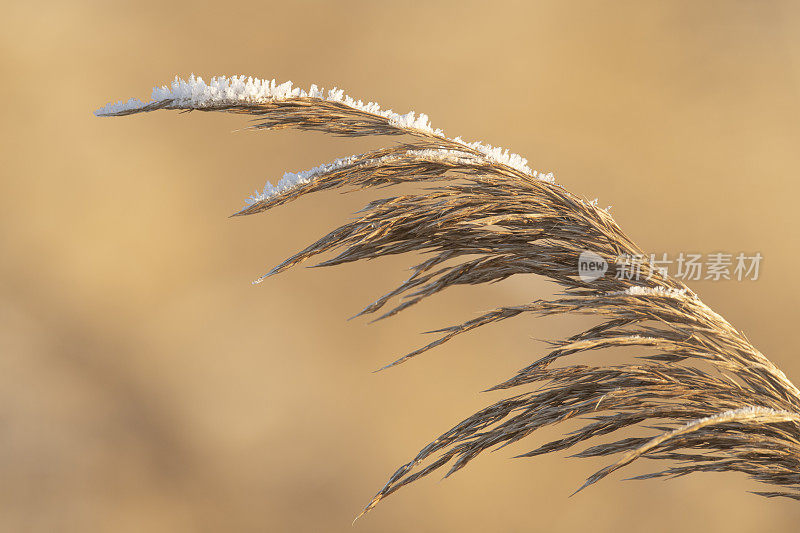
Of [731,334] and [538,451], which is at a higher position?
[731,334]

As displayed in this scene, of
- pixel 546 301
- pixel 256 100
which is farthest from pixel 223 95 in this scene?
pixel 546 301

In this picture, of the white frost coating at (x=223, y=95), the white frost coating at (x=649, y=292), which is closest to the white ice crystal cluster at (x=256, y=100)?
the white frost coating at (x=223, y=95)

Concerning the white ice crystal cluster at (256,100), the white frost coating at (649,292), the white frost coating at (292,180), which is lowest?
the white frost coating at (649,292)

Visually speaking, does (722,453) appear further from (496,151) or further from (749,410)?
(496,151)

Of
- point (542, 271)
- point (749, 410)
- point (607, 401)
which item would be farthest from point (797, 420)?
point (542, 271)

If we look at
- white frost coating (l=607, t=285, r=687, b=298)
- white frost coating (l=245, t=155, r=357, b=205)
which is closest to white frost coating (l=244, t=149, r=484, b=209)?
white frost coating (l=245, t=155, r=357, b=205)

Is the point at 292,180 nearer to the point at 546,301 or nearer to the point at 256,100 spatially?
the point at 256,100

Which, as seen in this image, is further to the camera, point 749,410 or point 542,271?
point 542,271

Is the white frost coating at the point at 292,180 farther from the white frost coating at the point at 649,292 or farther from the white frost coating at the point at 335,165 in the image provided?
the white frost coating at the point at 649,292
